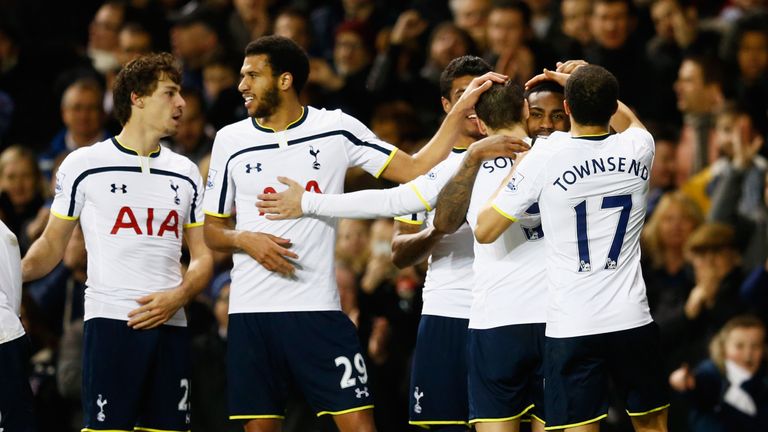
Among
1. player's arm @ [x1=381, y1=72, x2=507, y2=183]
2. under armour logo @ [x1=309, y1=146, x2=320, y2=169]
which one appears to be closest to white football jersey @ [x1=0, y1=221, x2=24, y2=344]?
under armour logo @ [x1=309, y1=146, x2=320, y2=169]

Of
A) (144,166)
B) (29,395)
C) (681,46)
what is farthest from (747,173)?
(29,395)

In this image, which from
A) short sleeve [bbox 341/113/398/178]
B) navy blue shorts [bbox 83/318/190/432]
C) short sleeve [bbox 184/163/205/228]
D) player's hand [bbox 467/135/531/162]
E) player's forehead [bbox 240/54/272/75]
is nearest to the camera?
player's hand [bbox 467/135/531/162]

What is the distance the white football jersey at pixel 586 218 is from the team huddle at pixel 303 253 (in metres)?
0.05

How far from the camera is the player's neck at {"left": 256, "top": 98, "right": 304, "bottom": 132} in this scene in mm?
7797

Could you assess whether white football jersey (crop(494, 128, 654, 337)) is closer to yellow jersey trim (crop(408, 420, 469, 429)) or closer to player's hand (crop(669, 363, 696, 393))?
yellow jersey trim (crop(408, 420, 469, 429))

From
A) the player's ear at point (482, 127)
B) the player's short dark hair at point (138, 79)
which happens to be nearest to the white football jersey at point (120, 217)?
the player's short dark hair at point (138, 79)

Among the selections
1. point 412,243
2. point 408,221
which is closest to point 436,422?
point 412,243

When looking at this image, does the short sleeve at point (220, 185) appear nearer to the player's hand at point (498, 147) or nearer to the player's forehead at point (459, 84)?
the player's forehead at point (459, 84)

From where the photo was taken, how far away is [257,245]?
7.59 metres

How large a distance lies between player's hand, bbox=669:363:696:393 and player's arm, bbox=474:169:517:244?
360 cm

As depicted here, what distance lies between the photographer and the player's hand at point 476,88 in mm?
7273

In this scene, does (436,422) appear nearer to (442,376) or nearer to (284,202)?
(442,376)

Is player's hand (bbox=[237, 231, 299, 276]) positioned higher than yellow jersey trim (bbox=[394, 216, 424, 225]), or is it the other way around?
yellow jersey trim (bbox=[394, 216, 424, 225])

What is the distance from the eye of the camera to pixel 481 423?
7.14 metres
